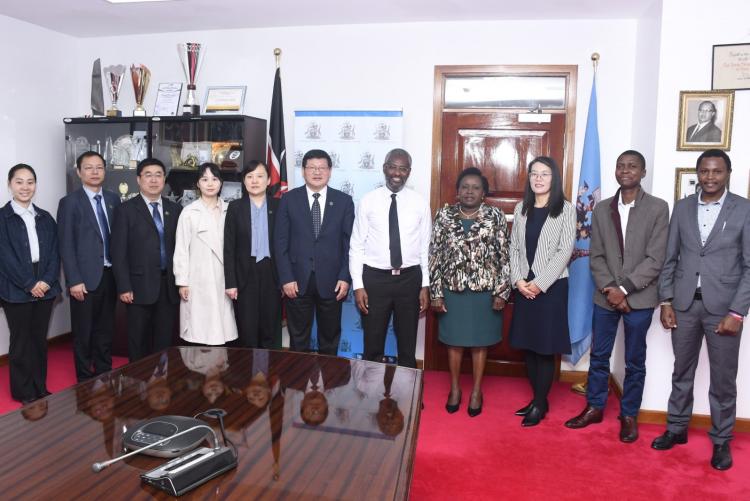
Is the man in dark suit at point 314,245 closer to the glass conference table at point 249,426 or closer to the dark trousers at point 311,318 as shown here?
the dark trousers at point 311,318

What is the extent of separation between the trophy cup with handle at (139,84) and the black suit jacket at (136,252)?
1.29 meters

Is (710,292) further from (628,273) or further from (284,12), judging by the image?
(284,12)

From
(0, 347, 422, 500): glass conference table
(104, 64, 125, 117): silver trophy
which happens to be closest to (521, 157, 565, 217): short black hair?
(0, 347, 422, 500): glass conference table

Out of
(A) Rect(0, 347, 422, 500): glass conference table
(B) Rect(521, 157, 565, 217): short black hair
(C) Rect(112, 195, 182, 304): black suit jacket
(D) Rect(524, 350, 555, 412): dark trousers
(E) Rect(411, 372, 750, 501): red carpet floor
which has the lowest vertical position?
(E) Rect(411, 372, 750, 501): red carpet floor

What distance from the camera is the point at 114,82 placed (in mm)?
4922

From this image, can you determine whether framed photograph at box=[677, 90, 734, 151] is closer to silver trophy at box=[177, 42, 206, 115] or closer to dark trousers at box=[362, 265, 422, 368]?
dark trousers at box=[362, 265, 422, 368]

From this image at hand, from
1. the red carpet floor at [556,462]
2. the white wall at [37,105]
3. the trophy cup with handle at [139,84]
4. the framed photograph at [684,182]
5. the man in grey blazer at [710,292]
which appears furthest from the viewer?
the trophy cup with handle at [139,84]

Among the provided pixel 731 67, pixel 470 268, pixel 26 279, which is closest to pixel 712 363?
pixel 470 268

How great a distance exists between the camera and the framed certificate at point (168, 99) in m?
4.85

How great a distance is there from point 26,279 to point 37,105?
1935mm

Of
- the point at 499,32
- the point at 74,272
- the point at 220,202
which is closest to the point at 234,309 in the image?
the point at 220,202

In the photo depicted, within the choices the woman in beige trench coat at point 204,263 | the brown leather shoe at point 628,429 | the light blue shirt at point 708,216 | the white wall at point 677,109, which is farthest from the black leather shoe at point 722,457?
the woman in beige trench coat at point 204,263

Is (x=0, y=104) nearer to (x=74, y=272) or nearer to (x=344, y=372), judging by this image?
(x=74, y=272)

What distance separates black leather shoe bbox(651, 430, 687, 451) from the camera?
130 inches
